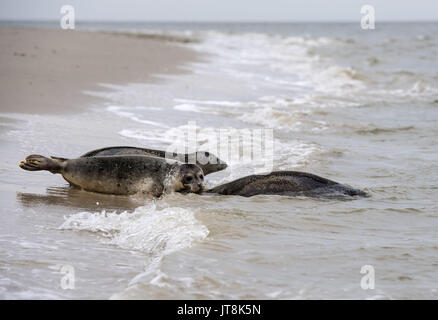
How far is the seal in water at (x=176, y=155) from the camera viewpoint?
6586mm

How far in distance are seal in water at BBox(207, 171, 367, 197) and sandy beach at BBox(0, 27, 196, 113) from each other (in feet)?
15.2

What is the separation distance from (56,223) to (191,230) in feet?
3.52

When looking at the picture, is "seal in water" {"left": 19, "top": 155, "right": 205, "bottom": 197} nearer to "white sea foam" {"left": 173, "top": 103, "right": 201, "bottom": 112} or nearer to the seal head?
the seal head

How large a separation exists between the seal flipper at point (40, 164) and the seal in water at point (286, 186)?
1.63 meters

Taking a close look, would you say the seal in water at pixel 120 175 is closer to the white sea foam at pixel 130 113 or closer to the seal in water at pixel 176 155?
the seal in water at pixel 176 155

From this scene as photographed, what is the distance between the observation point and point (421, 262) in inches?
166

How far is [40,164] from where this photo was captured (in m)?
6.13

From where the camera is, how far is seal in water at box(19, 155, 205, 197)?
6152 mm

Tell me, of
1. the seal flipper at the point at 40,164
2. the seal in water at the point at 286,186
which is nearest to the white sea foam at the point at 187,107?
the seal flipper at the point at 40,164

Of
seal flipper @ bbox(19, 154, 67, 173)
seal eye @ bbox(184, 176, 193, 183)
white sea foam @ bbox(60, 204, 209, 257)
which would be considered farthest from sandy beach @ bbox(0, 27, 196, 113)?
white sea foam @ bbox(60, 204, 209, 257)

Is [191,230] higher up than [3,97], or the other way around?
[3,97]

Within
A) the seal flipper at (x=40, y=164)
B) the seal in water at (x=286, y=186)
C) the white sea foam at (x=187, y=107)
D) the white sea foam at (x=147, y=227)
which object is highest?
the white sea foam at (x=187, y=107)

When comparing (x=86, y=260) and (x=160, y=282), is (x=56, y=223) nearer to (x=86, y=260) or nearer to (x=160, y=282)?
(x=86, y=260)
